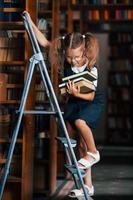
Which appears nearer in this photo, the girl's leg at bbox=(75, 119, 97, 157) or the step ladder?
the step ladder

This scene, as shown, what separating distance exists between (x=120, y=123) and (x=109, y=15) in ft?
6.71

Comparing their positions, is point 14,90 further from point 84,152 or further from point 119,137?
point 119,137

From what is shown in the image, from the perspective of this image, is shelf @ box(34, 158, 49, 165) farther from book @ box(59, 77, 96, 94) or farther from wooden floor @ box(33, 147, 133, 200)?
book @ box(59, 77, 96, 94)

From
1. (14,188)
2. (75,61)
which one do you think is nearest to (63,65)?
(75,61)

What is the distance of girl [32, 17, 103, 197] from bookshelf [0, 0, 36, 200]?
234 mm

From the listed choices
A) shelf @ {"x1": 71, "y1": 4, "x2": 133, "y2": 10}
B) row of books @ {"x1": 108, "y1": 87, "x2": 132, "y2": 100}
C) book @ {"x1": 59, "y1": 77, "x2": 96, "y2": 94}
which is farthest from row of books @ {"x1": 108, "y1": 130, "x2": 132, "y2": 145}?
book @ {"x1": 59, "y1": 77, "x2": 96, "y2": 94}

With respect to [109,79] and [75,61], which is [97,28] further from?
[75,61]

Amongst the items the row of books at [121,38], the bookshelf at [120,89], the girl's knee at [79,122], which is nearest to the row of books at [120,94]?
the bookshelf at [120,89]

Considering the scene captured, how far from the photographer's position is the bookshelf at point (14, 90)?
3.62m

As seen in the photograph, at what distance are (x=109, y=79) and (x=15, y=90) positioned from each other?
636 centimetres

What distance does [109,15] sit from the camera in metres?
9.19

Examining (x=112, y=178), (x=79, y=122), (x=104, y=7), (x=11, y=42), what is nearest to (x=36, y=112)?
(x=79, y=122)

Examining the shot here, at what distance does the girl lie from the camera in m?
3.41

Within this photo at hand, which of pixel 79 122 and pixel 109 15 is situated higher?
pixel 109 15
